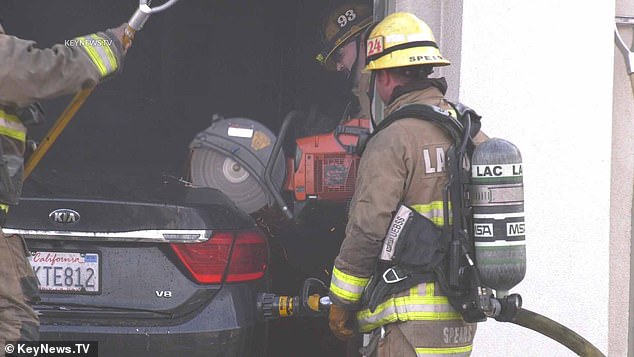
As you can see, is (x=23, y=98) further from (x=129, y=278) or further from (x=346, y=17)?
(x=346, y=17)

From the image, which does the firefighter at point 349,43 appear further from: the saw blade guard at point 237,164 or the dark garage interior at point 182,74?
the dark garage interior at point 182,74

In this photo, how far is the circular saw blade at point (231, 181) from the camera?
236 inches

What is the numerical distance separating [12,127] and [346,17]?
139 inches

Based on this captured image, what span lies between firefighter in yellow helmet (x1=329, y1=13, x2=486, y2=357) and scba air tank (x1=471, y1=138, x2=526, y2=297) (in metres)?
0.16

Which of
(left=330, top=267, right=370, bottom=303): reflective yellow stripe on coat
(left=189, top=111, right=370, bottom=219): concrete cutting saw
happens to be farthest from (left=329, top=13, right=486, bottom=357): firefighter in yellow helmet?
(left=189, top=111, right=370, bottom=219): concrete cutting saw

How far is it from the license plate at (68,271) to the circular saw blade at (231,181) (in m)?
1.60

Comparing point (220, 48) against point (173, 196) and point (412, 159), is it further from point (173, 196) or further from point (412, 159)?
point (412, 159)

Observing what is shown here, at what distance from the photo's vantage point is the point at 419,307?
3.69 m

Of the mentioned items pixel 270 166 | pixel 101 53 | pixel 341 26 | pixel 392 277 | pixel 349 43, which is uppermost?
pixel 341 26

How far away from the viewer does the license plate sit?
4.44 m

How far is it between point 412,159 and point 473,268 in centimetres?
45

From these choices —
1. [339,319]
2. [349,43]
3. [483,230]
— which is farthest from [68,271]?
[349,43]

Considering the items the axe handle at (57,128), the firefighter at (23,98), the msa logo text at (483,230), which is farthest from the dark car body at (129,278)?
the msa logo text at (483,230)

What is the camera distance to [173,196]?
478 cm
